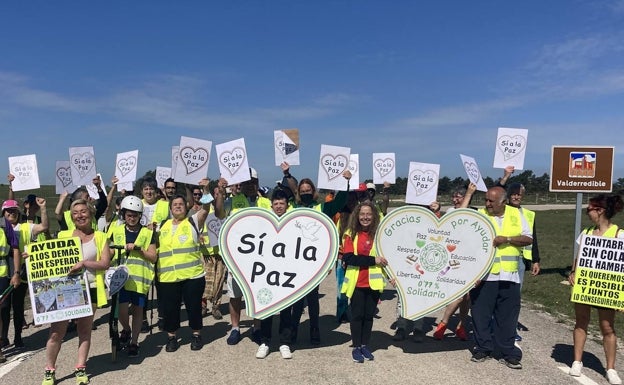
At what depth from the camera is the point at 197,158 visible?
7.05 m

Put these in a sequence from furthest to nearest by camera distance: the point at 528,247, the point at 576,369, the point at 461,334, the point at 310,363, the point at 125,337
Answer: the point at 461,334
the point at 528,247
the point at 125,337
the point at 310,363
the point at 576,369

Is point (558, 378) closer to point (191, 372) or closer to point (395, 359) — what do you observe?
point (395, 359)

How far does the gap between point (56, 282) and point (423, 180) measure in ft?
19.7

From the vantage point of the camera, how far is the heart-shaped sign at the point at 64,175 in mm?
8453

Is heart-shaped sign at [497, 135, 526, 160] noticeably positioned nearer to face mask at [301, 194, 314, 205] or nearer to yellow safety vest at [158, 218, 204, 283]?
face mask at [301, 194, 314, 205]

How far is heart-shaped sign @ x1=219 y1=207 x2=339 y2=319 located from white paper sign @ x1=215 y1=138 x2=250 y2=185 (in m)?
1.39

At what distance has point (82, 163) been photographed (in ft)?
26.6

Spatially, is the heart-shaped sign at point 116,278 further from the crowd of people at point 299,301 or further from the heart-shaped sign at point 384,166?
the heart-shaped sign at point 384,166

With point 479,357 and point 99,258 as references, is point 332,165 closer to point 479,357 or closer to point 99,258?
point 479,357

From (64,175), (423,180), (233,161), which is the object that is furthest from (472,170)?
(64,175)

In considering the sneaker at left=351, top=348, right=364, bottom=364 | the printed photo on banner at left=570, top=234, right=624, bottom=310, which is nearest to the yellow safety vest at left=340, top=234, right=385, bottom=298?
the sneaker at left=351, top=348, right=364, bottom=364

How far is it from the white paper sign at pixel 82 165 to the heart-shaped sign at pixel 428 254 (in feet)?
18.1

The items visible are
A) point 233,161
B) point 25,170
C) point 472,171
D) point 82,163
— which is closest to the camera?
point 233,161

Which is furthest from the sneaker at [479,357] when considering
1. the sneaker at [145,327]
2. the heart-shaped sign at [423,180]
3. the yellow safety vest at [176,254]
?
the sneaker at [145,327]
